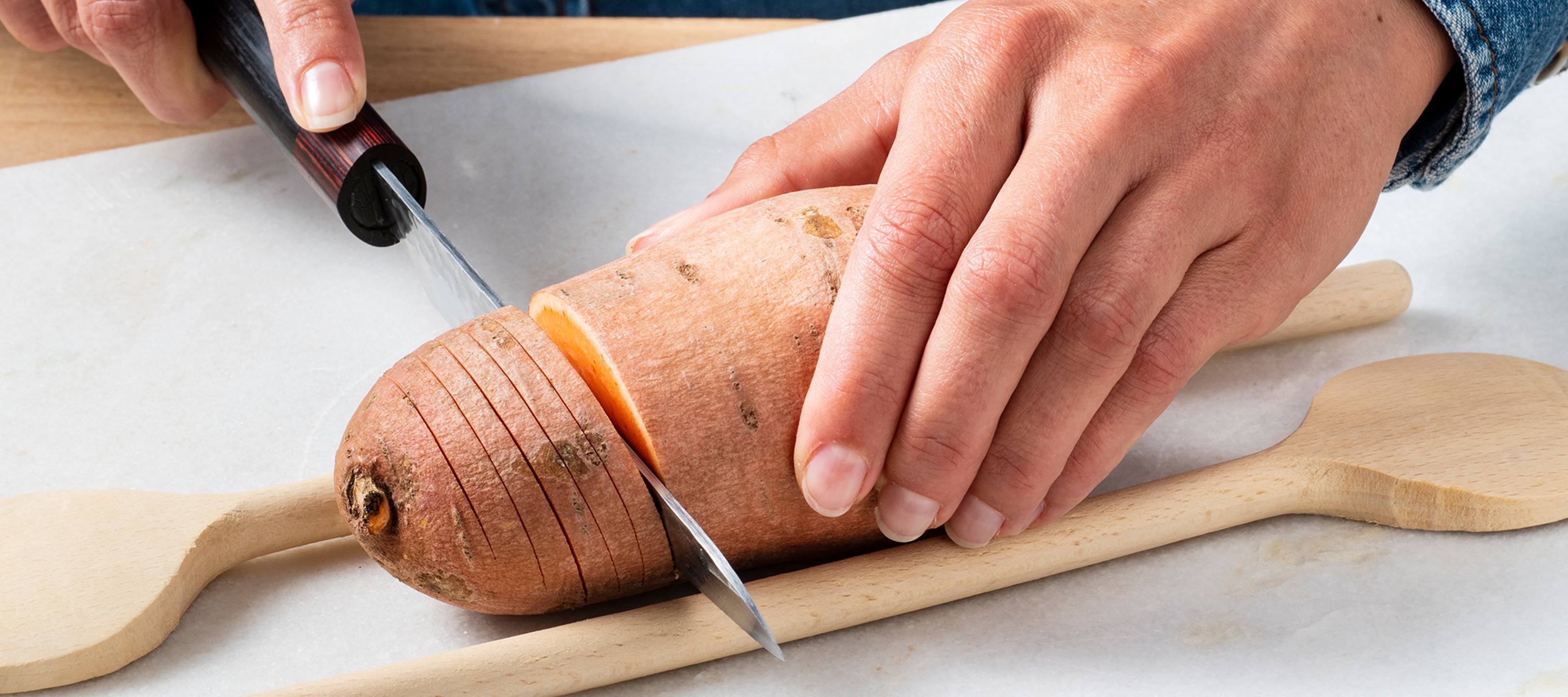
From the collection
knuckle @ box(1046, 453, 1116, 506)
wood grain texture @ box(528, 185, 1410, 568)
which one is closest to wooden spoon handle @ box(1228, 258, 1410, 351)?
knuckle @ box(1046, 453, 1116, 506)

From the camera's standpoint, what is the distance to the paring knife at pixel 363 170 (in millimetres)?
1362

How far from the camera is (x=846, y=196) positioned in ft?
4.03

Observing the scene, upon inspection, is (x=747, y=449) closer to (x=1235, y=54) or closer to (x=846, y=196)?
(x=846, y=196)

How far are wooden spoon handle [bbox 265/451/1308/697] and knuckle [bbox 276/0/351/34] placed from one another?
0.81 metres

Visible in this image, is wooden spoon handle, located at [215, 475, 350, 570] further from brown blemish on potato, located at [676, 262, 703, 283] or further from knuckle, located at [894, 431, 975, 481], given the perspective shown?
knuckle, located at [894, 431, 975, 481]

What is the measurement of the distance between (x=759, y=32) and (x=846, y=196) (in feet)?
3.64

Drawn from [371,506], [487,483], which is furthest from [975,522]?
[371,506]

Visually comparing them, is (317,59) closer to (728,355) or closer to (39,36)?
(728,355)

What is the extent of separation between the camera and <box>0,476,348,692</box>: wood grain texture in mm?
A: 1119

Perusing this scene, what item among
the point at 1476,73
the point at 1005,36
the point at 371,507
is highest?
the point at 1476,73

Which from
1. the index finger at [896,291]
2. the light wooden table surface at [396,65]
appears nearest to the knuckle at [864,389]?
the index finger at [896,291]

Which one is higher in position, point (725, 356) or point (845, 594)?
point (725, 356)

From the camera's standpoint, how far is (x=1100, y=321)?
1084mm

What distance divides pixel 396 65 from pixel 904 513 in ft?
4.79
